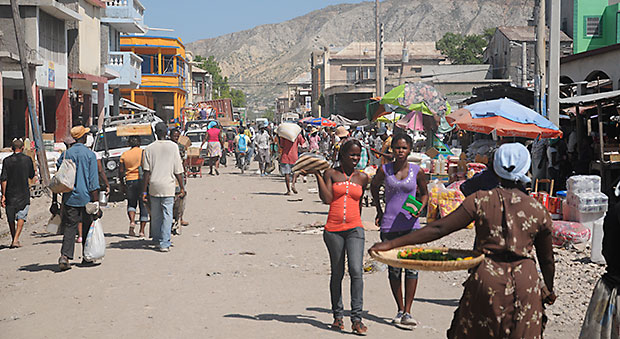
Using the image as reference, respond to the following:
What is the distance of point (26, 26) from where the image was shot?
24312 millimetres

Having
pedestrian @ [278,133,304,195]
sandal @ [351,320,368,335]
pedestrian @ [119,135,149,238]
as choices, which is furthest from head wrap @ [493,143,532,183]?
pedestrian @ [278,133,304,195]

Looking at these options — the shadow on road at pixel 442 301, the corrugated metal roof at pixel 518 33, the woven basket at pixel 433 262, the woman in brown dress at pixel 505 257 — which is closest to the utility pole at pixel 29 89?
the shadow on road at pixel 442 301

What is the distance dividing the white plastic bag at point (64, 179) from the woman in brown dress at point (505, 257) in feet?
21.6

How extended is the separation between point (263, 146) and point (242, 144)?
12.2ft

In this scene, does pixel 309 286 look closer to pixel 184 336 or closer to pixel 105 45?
pixel 184 336

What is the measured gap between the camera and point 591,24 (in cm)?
4375

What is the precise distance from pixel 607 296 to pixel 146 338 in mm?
3825

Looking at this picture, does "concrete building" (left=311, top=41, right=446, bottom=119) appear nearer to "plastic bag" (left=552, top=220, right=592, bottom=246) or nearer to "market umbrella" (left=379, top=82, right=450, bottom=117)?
"market umbrella" (left=379, top=82, right=450, bottom=117)

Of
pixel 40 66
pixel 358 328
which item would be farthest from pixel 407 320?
pixel 40 66

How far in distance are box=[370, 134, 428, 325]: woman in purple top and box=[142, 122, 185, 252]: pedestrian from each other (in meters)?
4.67

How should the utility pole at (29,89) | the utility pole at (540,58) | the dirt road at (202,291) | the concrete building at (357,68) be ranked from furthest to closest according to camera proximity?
the concrete building at (357,68)
the utility pole at (29,89)
the utility pole at (540,58)
the dirt road at (202,291)

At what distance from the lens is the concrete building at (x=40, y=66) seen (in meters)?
23.4

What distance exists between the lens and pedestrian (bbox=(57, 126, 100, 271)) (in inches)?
381

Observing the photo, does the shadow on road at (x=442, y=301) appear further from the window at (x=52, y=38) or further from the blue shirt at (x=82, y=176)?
the window at (x=52, y=38)
